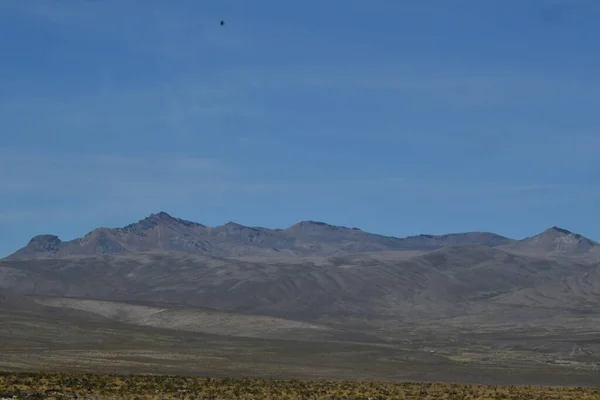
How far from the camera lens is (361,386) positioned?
5159 cm

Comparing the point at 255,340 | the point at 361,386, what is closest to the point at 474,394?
the point at 361,386

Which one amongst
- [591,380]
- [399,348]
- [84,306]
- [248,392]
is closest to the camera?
[248,392]

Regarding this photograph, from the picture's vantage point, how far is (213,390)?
43.6 m

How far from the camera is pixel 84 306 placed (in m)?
183

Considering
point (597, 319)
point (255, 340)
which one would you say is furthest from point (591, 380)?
point (597, 319)

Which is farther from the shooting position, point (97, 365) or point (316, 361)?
point (316, 361)

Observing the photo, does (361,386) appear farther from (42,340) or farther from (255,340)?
(255,340)

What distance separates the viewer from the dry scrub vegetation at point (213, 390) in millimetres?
38494

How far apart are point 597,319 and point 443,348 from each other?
3195 inches

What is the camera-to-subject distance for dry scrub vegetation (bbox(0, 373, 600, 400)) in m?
38.5

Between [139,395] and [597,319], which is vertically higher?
[597,319]

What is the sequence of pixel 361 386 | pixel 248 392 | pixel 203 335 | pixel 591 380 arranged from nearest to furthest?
1. pixel 248 392
2. pixel 361 386
3. pixel 591 380
4. pixel 203 335

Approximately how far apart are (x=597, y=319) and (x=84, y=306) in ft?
335

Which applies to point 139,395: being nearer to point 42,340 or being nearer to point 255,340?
point 42,340
